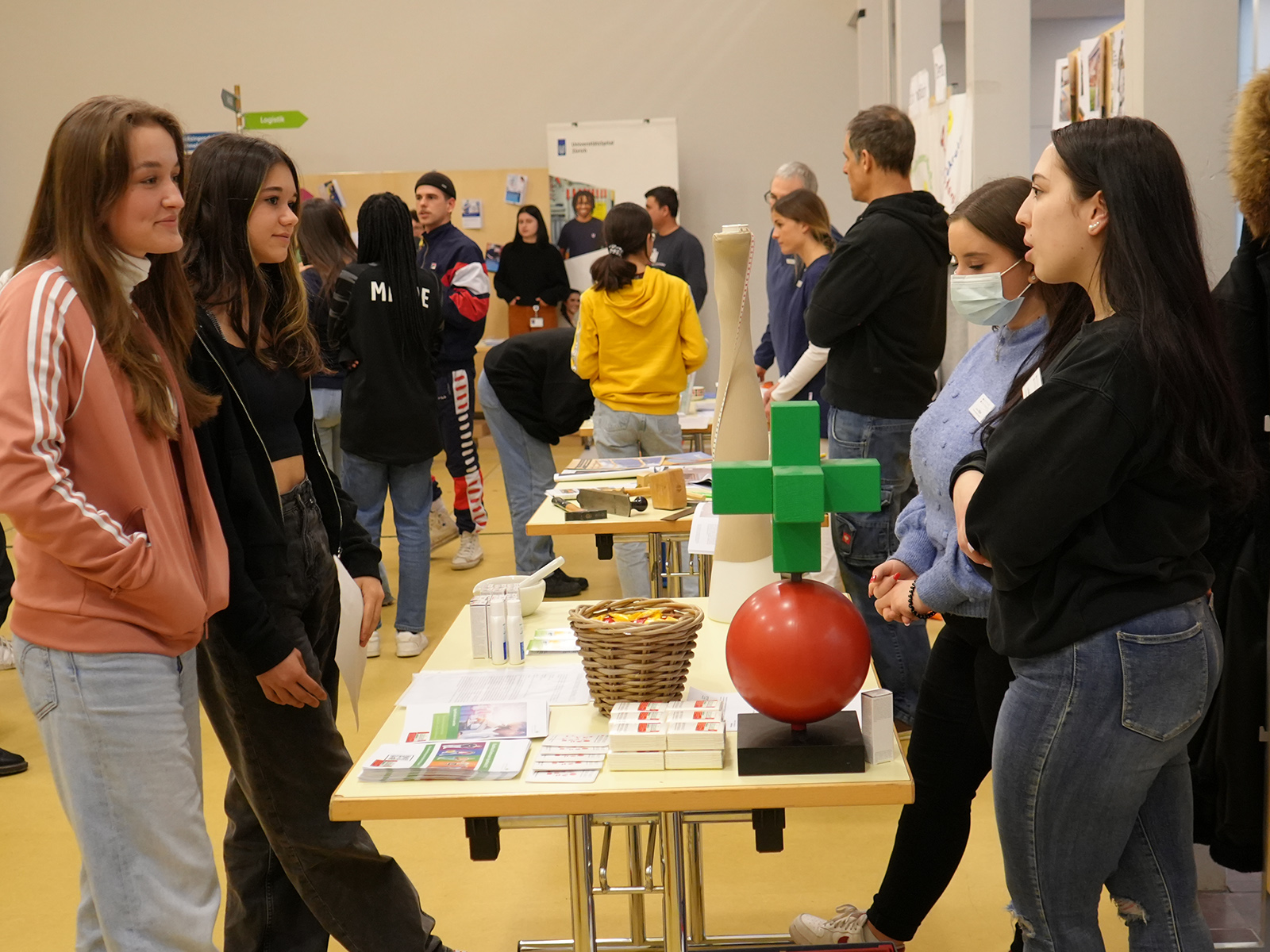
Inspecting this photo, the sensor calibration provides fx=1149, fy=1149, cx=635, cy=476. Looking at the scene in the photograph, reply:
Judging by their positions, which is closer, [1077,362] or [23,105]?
[1077,362]

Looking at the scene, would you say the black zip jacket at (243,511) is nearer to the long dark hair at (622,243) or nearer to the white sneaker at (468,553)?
the long dark hair at (622,243)

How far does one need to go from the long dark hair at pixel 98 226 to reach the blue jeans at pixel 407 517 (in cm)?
281

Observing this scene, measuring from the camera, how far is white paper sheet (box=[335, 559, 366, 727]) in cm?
208

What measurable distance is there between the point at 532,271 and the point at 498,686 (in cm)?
714

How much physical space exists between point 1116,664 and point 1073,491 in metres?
0.24

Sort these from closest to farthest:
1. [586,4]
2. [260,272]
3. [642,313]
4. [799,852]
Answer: [260,272] → [799,852] → [642,313] → [586,4]

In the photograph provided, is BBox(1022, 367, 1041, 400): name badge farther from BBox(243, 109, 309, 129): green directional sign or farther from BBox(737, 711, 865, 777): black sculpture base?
BBox(243, 109, 309, 129): green directional sign

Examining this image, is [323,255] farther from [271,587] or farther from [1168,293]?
[1168,293]

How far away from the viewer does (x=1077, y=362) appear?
1.38 m

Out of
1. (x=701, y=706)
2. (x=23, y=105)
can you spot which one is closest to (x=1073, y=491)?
(x=701, y=706)

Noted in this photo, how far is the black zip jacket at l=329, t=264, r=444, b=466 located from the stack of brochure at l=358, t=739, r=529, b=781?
2.59 meters

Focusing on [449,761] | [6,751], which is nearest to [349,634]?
[449,761]

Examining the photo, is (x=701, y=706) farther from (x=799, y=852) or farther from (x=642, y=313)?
(x=642, y=313)

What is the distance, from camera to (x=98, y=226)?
147cm
